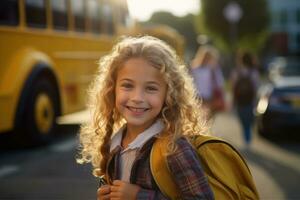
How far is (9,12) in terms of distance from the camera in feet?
29.1

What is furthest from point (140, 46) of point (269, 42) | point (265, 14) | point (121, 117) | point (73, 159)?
point (269, 42)

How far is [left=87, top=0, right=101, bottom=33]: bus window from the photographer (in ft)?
39.6

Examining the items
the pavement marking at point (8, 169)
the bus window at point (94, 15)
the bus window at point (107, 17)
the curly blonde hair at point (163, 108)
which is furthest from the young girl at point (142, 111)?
the bus window at point (107, 17)

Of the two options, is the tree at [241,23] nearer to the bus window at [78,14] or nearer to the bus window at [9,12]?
the bus window at [78,14]

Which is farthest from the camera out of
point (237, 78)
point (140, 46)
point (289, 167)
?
point (237, 78)

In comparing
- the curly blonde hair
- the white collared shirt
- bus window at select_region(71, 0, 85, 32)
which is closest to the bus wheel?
bus window at select_region(71, 0, 85, 32)

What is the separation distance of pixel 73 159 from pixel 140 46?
632cm

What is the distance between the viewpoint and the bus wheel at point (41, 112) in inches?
353

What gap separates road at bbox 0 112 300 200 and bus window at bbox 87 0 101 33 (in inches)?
99.1

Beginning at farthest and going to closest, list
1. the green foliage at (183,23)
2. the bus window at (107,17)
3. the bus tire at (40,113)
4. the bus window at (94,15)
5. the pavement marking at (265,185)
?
the green foliage at (183,23) → the bus window at (107,17) → the bus window at (94,15) → the bus tire at (40,113) → the pavement marking at (265,185)

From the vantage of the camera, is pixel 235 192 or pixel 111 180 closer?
pixel 235 192

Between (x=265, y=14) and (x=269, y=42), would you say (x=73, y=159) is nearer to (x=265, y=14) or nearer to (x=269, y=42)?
(x=265, y=14)

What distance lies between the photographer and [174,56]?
251 centimetres

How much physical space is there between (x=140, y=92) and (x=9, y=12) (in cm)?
678
